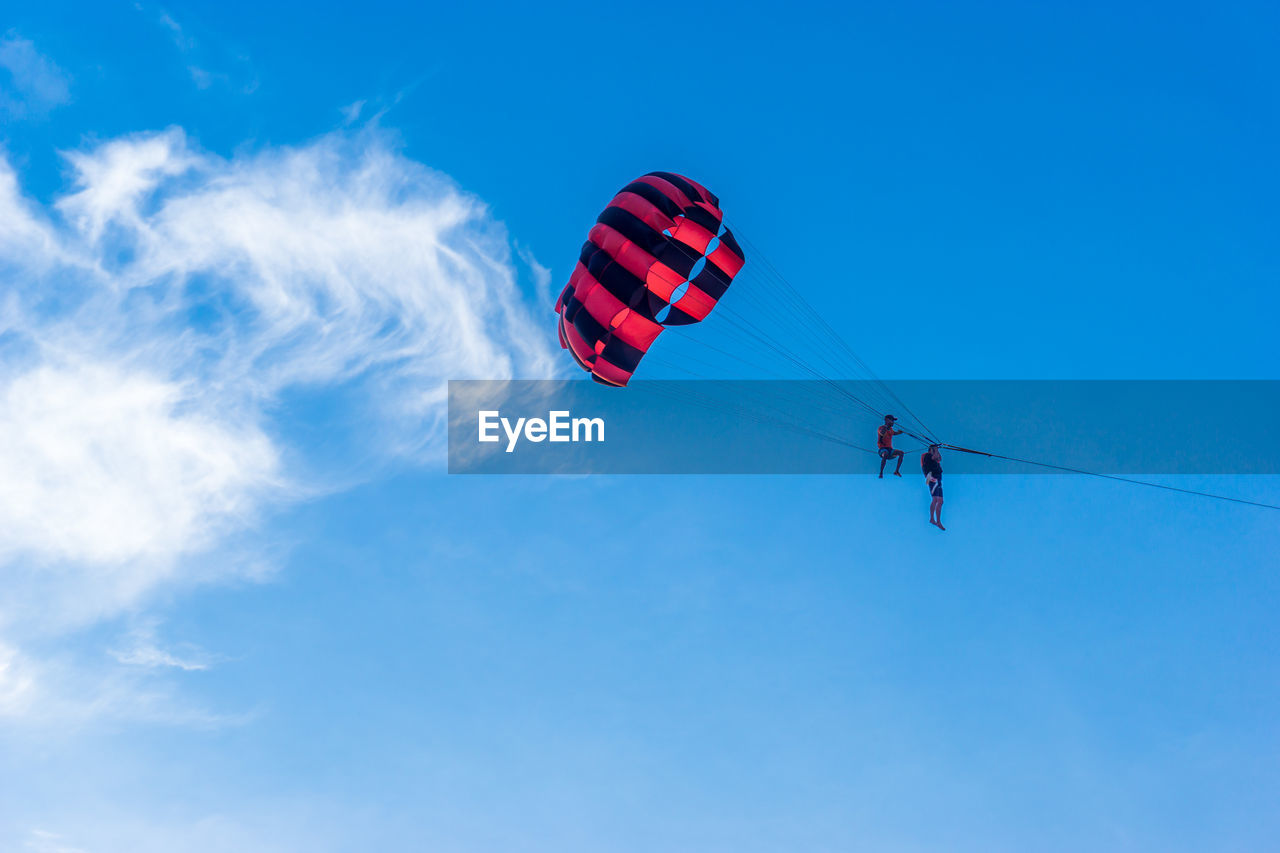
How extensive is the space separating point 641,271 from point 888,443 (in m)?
7.66

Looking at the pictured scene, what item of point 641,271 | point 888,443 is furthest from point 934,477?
point 641,271

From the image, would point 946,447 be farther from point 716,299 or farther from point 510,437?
point 510,437

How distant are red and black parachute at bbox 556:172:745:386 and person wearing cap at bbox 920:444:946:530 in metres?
6.75

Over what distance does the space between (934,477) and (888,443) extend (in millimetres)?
1532

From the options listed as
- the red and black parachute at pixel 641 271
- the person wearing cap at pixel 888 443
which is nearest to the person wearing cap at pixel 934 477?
the person wearing cap at pixel 888 443

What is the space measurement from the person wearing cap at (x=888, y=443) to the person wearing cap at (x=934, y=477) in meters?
0.69

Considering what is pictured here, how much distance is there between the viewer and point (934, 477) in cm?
2564

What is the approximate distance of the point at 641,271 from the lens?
24203mm

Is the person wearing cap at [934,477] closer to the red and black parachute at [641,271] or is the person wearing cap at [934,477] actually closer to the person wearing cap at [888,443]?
the person wearing cap at [888,443]

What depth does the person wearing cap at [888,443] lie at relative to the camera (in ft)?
82.9

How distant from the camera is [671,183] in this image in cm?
2538

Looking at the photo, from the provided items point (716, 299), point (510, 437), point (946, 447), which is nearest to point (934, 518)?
point (946, 447)

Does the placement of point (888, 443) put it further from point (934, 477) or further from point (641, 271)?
point (641, 271)

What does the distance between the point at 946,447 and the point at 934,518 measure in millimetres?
2097
